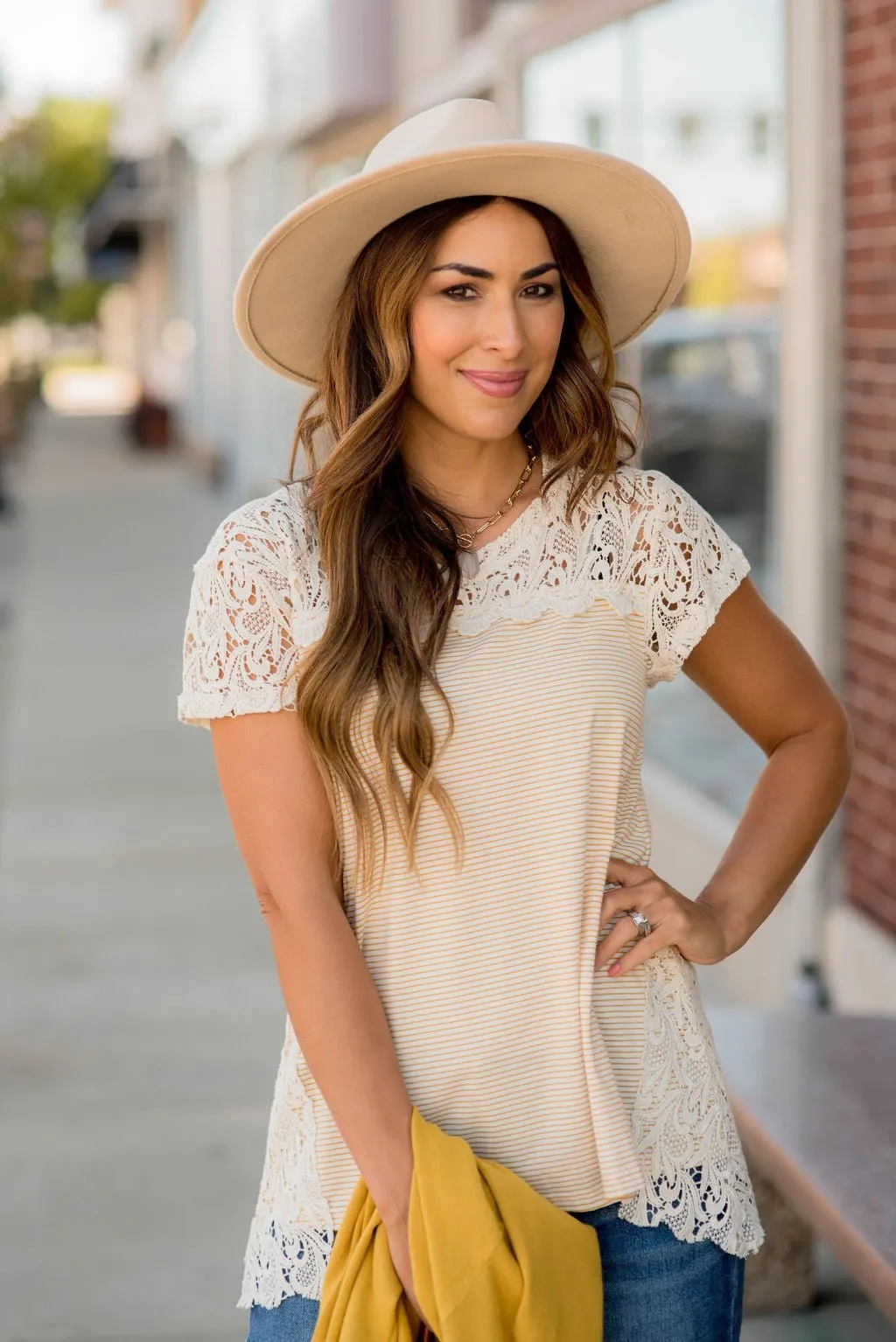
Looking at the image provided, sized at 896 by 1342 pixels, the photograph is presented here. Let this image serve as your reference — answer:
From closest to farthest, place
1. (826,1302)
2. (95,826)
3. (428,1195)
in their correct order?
1. (428,1195)
2. (826,1302)
3. (95,826)

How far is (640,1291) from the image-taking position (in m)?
2.08

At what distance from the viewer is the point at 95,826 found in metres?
7.74

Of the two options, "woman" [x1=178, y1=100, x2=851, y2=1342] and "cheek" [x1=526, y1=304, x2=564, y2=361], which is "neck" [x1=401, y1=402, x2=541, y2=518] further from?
"cheek" [x1=526, y1=304, x2=564, y2=361]

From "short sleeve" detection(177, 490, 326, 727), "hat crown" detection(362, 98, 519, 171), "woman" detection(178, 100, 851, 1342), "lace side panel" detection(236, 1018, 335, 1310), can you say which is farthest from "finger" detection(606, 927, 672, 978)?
"hat crown" detection(362, 98, 519, 171)

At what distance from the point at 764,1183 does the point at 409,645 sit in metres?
2.03

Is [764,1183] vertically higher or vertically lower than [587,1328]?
lower

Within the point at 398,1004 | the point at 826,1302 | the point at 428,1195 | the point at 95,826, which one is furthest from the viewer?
the point at 95,826

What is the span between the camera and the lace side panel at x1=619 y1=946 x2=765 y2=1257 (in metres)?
2.09

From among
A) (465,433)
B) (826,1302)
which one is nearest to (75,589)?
(826,1302)

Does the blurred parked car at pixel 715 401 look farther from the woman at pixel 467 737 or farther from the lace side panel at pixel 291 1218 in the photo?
the lace side panel at pixel 291 1218

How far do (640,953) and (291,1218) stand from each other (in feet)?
1.60

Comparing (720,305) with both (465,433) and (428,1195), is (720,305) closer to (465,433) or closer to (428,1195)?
(465,433)

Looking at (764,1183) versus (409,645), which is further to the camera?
(764,1183)

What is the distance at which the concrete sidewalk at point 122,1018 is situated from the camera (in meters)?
4.05
